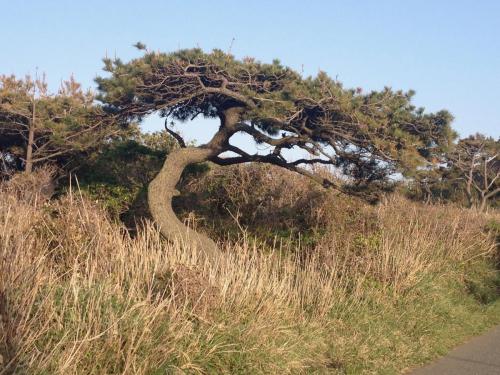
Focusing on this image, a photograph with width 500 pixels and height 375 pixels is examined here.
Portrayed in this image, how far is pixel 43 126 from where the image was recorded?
1503cm

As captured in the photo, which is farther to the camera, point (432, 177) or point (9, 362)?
point (432, 177)

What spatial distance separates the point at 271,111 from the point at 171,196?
2715 millimetres

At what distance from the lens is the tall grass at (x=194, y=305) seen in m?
5.30

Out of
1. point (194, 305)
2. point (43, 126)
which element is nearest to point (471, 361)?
point (194, 305)

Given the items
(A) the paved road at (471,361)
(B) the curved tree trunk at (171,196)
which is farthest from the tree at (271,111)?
(A) the paved road at (471,361)

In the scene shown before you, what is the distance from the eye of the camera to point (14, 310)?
496 cm

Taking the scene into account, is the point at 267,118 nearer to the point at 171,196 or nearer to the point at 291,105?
the point at 291,105

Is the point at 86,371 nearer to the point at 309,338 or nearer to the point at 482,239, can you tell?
the point at 309,338

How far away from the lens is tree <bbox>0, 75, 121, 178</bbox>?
501 inches

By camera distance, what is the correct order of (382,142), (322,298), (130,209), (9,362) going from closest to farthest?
1. (9,362)
2. (322,298)
3. (382,142)
4. (130,209)

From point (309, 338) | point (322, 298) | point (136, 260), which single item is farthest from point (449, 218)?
point (136, 260)

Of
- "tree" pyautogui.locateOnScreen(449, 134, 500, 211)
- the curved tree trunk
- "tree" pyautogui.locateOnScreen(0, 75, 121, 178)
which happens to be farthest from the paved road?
"tree" pyautogui.locateOnScreen(449, 134, 500, 211)

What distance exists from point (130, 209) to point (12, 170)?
418 centimetres

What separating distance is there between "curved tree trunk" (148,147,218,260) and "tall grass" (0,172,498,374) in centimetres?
201
